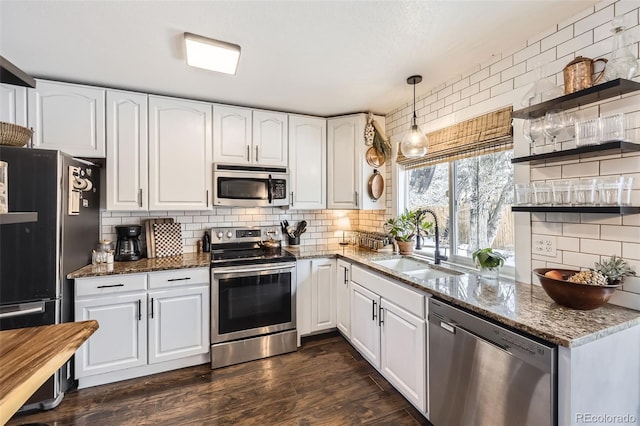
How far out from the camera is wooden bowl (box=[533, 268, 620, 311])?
1.25 meters

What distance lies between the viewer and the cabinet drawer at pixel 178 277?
2.33 metres

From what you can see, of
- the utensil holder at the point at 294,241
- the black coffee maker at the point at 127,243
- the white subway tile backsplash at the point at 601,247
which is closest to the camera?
the white subway tile backsplash at the point at 601,247

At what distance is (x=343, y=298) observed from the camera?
2.86 metres

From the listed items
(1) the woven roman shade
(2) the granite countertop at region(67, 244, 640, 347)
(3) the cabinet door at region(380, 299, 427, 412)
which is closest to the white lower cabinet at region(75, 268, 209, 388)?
(2) the granite countertop at region(67, 244, 640, 347)

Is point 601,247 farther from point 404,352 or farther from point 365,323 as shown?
point 365,323

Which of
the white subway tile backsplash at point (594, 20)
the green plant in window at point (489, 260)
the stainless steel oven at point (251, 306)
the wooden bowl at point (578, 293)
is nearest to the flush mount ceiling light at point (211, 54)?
the stainless steel oven at point (251, 306)

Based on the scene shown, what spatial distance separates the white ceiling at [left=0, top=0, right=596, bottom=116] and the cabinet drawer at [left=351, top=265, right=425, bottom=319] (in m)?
1.60

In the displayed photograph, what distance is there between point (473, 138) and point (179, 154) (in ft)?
8.25

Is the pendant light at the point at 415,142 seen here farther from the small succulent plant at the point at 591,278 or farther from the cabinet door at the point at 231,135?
the cabinet door at the point at 231,135

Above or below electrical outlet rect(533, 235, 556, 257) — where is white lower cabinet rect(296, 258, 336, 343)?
below

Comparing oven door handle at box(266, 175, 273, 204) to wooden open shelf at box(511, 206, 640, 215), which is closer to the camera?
wooden open shelf at box(511, 206, 640, 215)

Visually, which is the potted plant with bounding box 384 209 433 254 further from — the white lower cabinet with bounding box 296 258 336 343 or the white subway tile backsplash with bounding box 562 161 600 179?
the white subway tile backsplash with bounding box 562 161 600 179

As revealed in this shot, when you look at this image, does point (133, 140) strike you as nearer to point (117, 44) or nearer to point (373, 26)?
point (117, 44)

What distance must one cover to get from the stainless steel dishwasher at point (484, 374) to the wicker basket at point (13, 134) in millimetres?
2623
